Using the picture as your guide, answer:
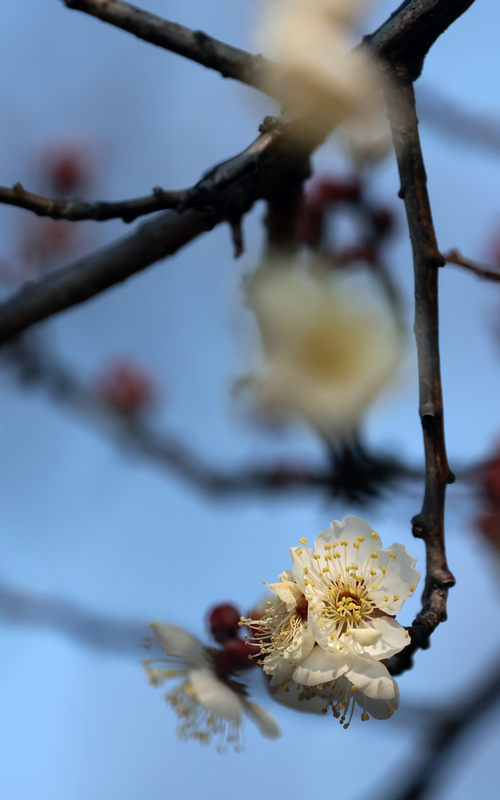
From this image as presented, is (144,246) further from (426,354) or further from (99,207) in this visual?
(426,354)

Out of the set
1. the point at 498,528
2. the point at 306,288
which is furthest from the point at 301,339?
the point at 498,528

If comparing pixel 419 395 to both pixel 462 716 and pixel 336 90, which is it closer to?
pixel 336 90

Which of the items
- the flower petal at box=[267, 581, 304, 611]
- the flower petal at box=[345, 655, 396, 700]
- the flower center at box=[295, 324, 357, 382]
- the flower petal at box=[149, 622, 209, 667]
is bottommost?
the flower petal at box=[345, 655, 396, 700]

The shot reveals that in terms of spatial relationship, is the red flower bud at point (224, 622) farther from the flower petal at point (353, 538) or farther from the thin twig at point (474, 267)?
the thin twig at point (474, 267)

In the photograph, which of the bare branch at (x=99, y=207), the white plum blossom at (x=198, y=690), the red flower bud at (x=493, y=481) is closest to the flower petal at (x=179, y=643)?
the white plum blossom at (x=198, y=690)

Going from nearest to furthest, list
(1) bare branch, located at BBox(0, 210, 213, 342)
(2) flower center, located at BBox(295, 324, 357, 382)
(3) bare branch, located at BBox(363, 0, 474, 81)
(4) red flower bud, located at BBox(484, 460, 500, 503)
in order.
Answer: (3) bare branch, located at BBox(363, 0, 474, 81)
(1) bare branch, located at BBox(0, 210, 213, 342)
(2) flower center, located at BBox(295, 324, 357, 382)
(4) red flower bud, located at BBox(484, 460, 500, 503)

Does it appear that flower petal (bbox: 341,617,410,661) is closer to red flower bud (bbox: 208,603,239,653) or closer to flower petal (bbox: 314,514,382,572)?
flower petal (bbox: 314,514,382,572)

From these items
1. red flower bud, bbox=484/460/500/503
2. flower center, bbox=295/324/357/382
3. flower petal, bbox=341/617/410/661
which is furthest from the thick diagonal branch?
red flower bud, bbox=484/460/500/503

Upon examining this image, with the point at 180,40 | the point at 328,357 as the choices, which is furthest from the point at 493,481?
the point at 180,40
